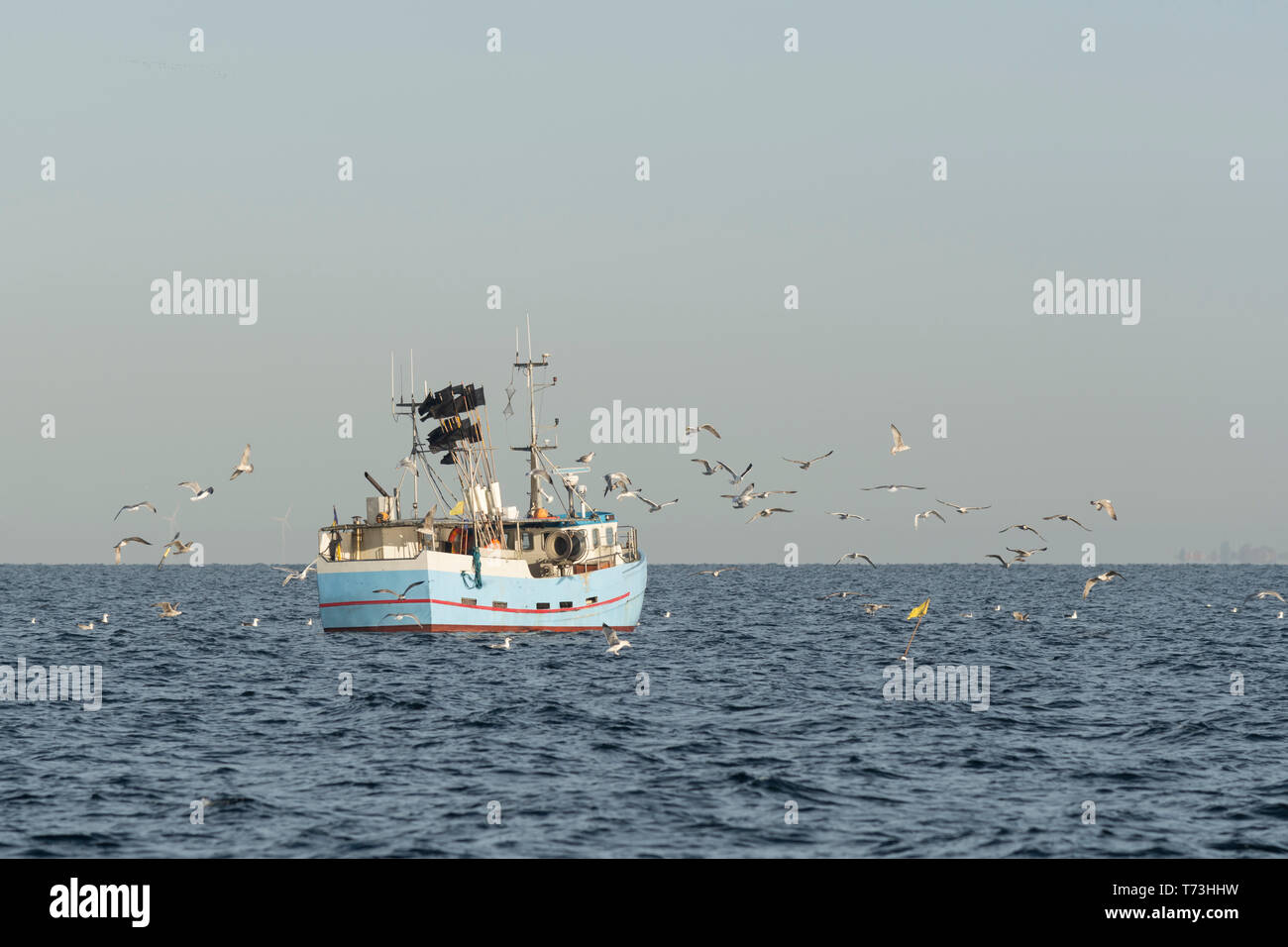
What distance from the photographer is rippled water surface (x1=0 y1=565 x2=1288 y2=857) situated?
21.0 meters

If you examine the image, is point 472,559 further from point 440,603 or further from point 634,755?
point 634,755

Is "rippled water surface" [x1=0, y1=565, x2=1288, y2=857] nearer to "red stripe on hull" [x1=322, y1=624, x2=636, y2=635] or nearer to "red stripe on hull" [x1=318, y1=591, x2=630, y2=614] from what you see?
"red stripe on hull" [x1=322, y1=624, x2=636, y2=635]

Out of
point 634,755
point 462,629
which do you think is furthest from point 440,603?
point 634,755

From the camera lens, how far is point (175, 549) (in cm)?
4988

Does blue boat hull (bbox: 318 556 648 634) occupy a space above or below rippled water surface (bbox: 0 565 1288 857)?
above

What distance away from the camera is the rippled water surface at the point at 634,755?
21.0m

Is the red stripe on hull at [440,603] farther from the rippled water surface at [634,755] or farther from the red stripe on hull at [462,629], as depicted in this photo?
the rippled water surface at [634,755]

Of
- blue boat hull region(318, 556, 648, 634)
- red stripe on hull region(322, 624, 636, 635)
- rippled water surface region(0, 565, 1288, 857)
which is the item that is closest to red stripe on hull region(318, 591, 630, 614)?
blue boat hull region(318, 556, 648, 634)

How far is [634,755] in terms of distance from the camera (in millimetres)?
28594

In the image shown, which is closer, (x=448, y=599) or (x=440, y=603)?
(x=440, y=603)

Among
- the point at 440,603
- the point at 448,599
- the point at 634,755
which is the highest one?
the point at 448,599

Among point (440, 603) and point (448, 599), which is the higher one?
point (448, 599)
